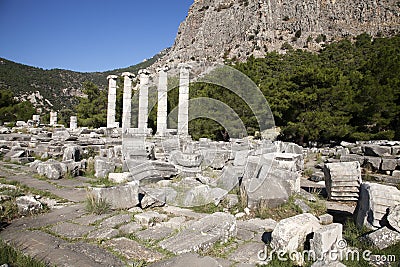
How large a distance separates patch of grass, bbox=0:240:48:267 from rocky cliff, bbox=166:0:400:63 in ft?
196

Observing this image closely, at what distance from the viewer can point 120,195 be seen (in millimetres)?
6125

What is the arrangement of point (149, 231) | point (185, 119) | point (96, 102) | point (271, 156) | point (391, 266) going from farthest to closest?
point (96, 102) < point (185, 119) < point (271, 156) < point (149, 231) < point (391, 266)

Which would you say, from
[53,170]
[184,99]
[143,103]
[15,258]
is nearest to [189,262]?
[15,258]

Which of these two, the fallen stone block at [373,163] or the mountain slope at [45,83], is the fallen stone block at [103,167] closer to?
the fallen stone block at [373,163]

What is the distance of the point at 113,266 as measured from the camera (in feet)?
12.5

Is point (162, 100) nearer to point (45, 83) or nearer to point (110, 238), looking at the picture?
point (110, 238)

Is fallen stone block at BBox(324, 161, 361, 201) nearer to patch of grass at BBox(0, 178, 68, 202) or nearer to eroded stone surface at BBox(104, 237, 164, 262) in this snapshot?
eroded stone surface at BBox(104, 237, 164, 262)

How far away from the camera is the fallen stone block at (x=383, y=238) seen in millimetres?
4168

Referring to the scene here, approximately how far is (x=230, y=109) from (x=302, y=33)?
2059 inches

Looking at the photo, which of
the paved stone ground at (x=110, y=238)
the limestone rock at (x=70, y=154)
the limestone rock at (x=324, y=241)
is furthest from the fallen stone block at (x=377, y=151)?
the limestone rock at (x=70, y=154)

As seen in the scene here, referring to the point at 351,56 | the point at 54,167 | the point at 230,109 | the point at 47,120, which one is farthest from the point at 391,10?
the point at 54,167

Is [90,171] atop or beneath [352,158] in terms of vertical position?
beneath

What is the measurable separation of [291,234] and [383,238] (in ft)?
4.32

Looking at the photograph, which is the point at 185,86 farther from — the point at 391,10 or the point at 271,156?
the point at 391,10
